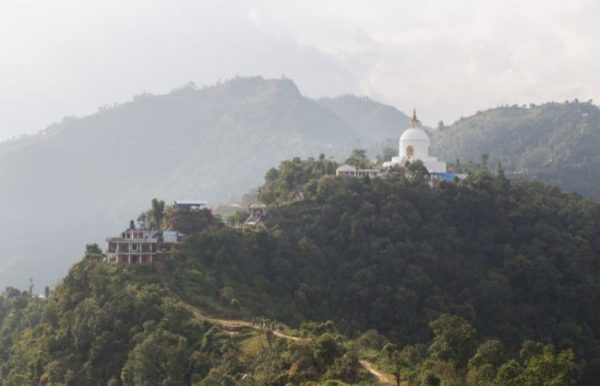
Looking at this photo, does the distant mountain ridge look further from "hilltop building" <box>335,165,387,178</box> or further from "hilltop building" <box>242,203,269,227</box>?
"hilltop building" <box>242,203,269,227</box>

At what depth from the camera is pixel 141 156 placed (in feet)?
550

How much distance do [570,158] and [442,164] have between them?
192 feet

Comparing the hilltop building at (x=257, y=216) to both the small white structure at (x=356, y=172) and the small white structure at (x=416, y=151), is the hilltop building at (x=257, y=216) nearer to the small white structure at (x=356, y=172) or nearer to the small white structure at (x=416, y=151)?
the small white structure at (x=356, y=172)

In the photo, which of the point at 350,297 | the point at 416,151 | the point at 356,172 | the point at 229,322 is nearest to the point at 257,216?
the point at 350,297

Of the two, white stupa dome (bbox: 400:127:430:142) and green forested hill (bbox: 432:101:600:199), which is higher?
green forested hill (bbox: 432:101:600:199)

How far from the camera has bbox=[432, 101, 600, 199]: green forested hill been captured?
104062mm

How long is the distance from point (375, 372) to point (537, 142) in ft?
345

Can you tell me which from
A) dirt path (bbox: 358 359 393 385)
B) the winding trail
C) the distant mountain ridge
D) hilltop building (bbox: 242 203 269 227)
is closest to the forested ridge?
dirt path (bbox: 358 359 393 385)

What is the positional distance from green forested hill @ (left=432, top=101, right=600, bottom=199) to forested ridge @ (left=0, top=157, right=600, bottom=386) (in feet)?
138

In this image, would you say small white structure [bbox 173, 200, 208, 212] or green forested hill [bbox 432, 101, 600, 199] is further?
green forested hill [bbox 432, 101, 600, 199]

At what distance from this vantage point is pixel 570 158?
115 metres

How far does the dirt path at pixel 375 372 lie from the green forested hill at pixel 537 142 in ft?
227

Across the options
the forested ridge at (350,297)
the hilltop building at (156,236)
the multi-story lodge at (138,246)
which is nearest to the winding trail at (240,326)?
the forested ridge at (350,297)

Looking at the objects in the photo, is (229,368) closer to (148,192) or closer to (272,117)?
(148,192)
